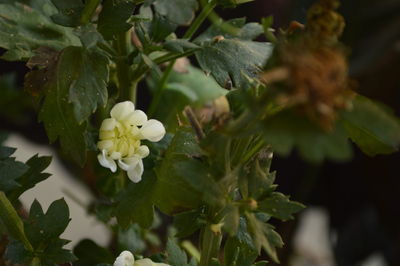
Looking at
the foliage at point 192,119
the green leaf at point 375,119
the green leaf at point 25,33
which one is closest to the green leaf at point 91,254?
the foliage at point 192,119

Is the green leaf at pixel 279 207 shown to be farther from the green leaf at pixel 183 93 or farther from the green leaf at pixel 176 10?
the green leaf at pixel 183 93

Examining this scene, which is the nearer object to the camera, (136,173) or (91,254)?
(136,173)

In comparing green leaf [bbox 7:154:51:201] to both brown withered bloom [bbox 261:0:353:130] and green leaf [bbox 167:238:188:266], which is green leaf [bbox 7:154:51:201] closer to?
green leaf [bbox 167:238:188:266]

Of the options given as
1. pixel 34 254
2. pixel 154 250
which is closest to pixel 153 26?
pixel 34 254

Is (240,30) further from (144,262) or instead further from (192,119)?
(144,262)

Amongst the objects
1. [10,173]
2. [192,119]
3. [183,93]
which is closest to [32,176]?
[10,173]
